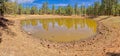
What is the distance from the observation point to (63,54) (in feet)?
55.8

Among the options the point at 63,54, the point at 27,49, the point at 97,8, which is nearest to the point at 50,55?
the point at 63,54

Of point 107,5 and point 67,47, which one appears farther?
point 107,5

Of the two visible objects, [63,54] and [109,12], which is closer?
[63,54]

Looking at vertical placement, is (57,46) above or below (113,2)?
below

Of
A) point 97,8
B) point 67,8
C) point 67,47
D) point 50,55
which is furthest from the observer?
point 67,8

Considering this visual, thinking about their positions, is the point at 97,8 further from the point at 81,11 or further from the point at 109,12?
the point at 81,11

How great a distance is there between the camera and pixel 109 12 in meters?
96.6

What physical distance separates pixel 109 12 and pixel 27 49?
8533 centimetres

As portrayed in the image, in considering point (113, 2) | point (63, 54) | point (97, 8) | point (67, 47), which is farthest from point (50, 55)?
point (97, 8)

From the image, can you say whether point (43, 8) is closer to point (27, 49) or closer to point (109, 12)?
point (109, 12)

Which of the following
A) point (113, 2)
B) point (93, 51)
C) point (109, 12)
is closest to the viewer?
point (93, 51)

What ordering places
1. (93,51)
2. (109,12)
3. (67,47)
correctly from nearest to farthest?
(93,51) < (67,47) < (109,12)

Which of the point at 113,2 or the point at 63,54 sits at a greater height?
the point at 113,2

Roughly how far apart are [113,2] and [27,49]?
3151 inches
